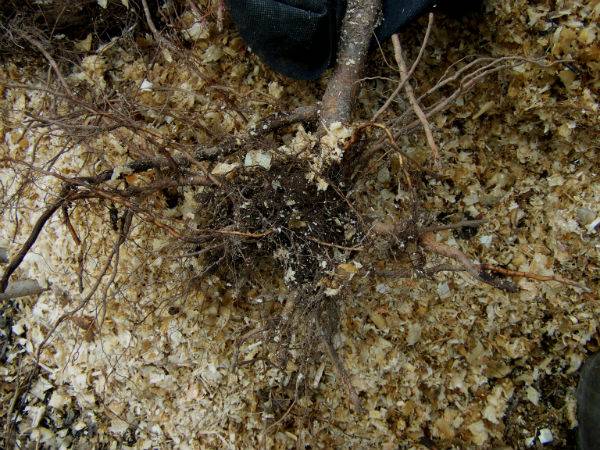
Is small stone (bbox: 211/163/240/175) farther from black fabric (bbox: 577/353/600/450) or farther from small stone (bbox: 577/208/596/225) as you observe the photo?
black fabric (bbox: 577/353/600/450)

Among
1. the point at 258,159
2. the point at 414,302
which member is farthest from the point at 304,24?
the point at 414,302

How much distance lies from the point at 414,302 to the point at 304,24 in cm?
101

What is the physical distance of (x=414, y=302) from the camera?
1.71 m

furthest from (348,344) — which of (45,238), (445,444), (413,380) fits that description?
(45,238)

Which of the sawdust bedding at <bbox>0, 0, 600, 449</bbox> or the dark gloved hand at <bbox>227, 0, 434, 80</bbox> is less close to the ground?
the dark gloved hand at <bbox>227, 0, 434, 80</bbox>

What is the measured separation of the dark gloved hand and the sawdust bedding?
Result: 17cm

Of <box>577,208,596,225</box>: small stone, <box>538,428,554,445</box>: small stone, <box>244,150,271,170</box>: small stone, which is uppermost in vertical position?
<box>244,150,271,170</box>: small stone

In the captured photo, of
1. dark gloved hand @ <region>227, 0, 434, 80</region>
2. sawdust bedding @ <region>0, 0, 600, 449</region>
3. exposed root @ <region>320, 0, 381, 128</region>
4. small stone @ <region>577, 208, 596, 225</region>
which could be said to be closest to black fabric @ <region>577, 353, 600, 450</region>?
sawdust bedding @ <region>0, 0, 600, 449</region>

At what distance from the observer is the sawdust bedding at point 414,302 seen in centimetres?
164

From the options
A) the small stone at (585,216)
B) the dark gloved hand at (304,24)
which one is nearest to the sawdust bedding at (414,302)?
the small stone at (585,216)

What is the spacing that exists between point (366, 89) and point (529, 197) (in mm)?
694

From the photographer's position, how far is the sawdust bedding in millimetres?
1641

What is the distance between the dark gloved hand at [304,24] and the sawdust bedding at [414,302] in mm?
169

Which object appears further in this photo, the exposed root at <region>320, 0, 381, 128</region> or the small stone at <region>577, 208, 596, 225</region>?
the small stone at <region>577, 208, 596, 225</region>
